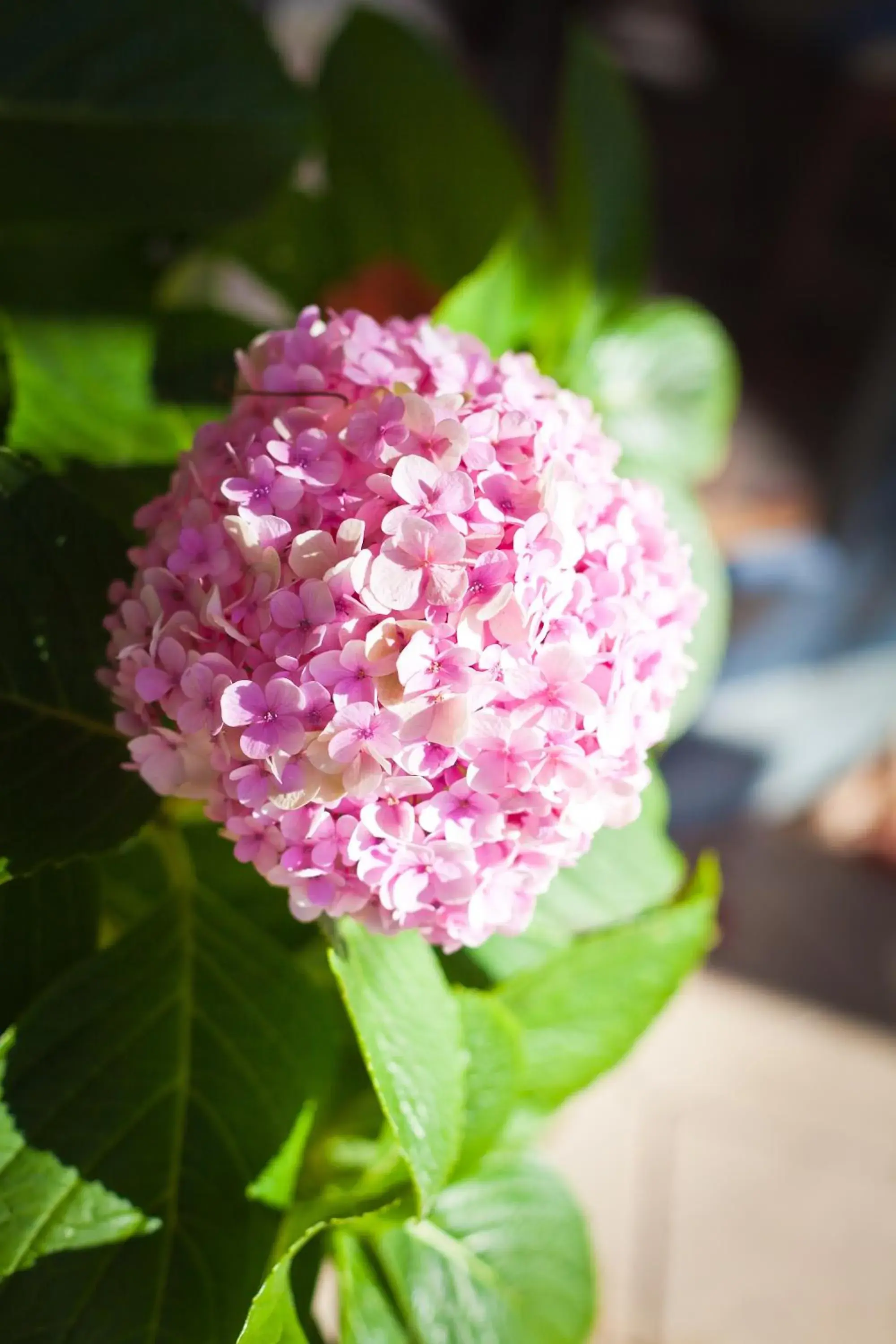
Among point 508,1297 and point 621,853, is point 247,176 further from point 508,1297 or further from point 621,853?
point 508,1297

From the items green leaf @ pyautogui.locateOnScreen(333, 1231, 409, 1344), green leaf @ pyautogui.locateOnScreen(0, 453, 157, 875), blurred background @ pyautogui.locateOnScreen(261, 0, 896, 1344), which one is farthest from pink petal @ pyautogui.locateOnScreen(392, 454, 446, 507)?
blurred background @ pyautogui.locateOnScreen(261, 0, 896, 1344)

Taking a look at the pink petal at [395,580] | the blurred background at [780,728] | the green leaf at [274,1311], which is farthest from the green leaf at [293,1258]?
the blurred background at [780,728]

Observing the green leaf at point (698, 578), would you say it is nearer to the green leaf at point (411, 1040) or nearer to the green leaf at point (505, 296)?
the green leaf at point (505, 296)

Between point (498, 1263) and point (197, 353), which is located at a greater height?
point (197, 353)

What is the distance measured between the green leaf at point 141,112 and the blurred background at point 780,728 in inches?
25.7

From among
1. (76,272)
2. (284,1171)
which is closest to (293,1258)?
(284,1171)

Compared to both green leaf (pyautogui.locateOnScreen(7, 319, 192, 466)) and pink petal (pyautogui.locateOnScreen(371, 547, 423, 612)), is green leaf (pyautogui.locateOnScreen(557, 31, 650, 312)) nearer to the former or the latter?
green leaf (pyautogui.locateOnScreen(7, 319, 192, 466))

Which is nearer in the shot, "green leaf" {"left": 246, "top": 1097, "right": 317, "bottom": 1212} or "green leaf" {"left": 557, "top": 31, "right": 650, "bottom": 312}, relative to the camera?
"green leaf" {"left": 246, "top": 1097, "right": 317, "bottom": 1212}

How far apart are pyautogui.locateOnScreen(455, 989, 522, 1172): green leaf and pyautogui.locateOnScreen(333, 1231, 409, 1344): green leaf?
0.08 m

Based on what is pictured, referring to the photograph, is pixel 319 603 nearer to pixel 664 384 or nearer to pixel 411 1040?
pixel 411 1040

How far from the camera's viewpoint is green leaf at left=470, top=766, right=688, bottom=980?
55 centimetres

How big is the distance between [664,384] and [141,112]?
1.09ft

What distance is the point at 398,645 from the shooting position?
357 millimetres

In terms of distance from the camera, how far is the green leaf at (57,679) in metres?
0.43
